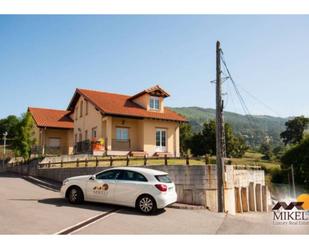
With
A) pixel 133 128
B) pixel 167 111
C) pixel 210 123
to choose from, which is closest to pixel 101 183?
pixel 133 128

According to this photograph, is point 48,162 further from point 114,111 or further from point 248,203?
point 248,203

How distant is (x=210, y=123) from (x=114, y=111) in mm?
28489

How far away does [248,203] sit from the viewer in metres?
20.1

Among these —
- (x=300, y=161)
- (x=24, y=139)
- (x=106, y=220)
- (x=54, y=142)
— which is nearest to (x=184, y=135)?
(x=300, y=161)

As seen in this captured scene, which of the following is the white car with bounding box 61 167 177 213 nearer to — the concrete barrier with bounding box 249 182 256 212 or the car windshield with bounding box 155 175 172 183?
the car windshield with bounding box 155 175 172 183

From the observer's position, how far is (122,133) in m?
27.3

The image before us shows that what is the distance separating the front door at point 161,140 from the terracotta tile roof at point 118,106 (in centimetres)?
140

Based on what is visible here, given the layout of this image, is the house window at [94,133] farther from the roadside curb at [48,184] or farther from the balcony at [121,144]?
the roadside curb at [48,184]


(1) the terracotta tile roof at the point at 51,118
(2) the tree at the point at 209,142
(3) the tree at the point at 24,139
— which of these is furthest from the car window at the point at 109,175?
(2) the tree at the point at 209,142

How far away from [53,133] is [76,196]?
80.0 feet

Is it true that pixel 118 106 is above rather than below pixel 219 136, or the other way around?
above

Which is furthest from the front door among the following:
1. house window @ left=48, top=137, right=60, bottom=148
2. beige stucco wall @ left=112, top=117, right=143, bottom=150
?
house window @ left=48, top=137, right=60, bottom=148

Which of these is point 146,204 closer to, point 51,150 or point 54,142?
point 51,150

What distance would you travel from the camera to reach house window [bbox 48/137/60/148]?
1372 inches
